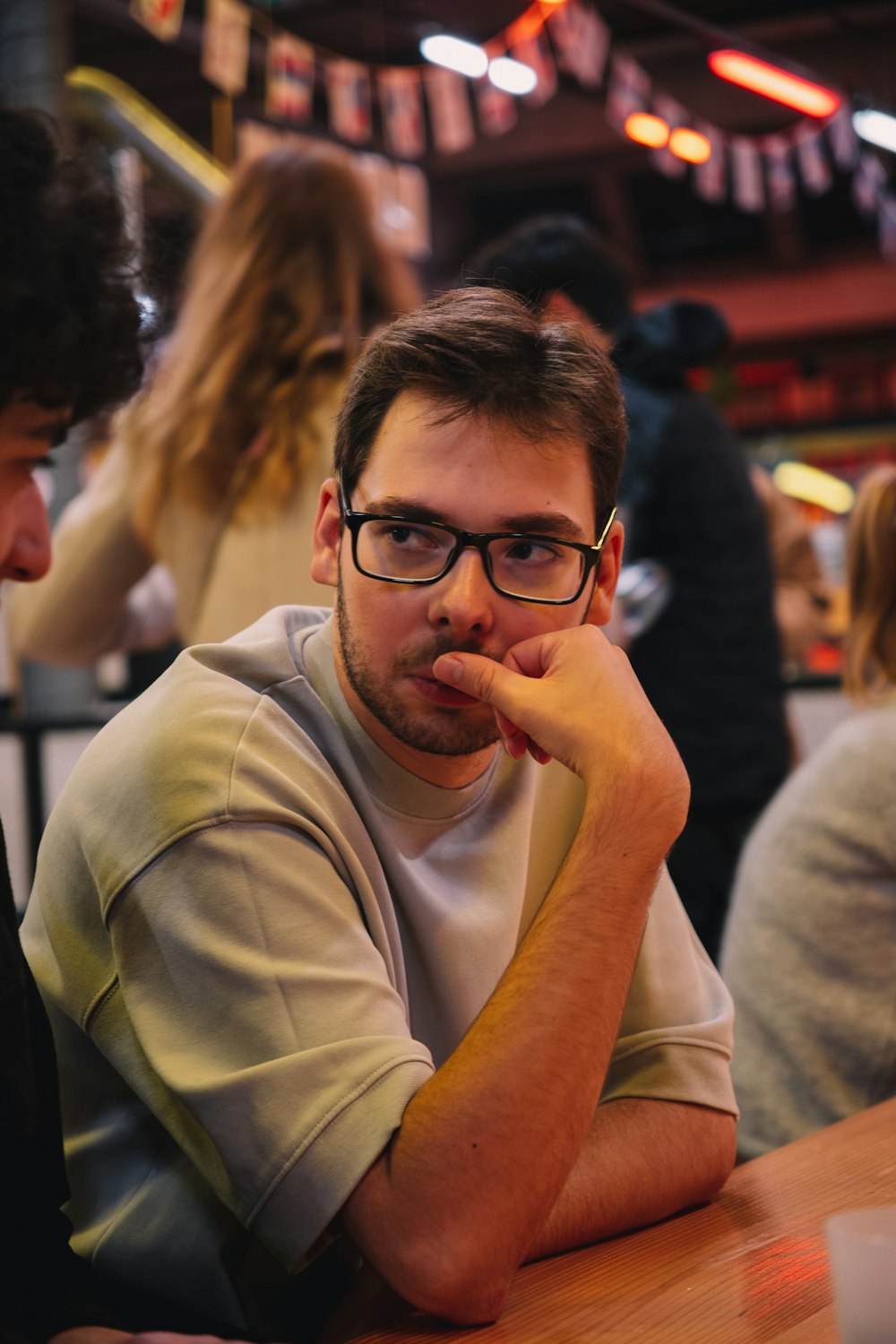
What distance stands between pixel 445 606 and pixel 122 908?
1.10ft

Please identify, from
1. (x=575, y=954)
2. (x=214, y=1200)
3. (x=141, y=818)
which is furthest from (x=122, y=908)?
(x=575, y=954)

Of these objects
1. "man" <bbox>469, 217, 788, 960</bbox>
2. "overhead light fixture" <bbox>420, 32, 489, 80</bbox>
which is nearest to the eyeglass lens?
"man" <bbox>469, 217, 788, 960</bbox>

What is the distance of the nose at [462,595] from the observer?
109cm

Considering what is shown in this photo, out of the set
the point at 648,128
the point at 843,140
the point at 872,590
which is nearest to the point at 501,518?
the point at 872,590

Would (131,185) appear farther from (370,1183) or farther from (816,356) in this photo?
(816,356)

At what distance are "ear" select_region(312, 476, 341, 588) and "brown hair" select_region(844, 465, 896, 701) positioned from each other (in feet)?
3.53

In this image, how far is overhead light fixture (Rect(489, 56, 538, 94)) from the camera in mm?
4559

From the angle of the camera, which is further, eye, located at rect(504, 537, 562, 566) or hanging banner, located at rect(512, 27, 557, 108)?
hanging banner, located at rect(512, 27, 557, 108)

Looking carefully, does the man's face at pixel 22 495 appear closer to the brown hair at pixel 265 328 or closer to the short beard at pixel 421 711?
the short beard at pixel 421 711

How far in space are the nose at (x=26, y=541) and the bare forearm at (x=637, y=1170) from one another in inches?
23.8

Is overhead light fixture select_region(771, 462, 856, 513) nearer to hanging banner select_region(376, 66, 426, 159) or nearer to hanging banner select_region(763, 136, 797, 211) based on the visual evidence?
hanging banner select_region(763, 136, 797, 211)

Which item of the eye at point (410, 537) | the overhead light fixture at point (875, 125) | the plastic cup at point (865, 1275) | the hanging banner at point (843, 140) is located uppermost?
the hanging banner at point (843, 140)

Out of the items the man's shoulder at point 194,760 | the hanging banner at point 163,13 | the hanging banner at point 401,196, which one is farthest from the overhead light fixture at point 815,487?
the man's shoulder at point 194,760

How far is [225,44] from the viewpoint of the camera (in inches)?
179
